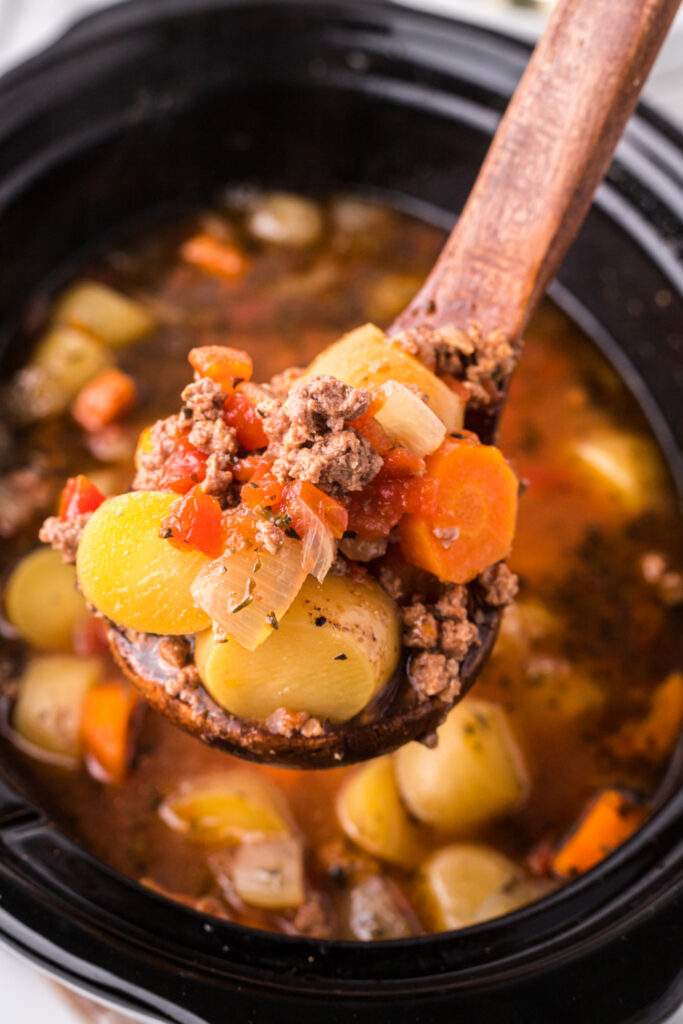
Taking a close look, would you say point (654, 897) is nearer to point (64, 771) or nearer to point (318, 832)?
point (318, 832)

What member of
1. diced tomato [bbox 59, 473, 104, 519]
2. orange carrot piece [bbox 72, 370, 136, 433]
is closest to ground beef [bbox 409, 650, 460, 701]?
diced tomato [bbox 59, 473, 104, 519]

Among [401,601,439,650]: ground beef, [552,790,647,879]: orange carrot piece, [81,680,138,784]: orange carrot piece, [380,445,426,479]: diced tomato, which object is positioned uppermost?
[380,445,426,479]: diced tomato

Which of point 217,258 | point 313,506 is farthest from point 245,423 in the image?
point 217,258

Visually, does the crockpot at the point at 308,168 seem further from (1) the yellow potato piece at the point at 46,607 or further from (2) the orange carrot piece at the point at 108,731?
(1) the yellow potato piece at the point at 46,607

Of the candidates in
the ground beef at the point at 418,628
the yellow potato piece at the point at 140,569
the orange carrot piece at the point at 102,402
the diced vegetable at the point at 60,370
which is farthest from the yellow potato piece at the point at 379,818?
the diced vegetable at the point at 60,370

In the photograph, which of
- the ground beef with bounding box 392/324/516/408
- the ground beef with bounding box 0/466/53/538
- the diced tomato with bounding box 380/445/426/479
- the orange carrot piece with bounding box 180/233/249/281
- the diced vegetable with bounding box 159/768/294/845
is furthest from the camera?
the orange carrot piece with bounding box 180/233/249/281

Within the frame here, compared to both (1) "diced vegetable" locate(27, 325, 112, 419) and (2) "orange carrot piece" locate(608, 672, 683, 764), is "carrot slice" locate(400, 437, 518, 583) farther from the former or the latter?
(1) "diced vegetable" locate(27, 325, 112, 419)

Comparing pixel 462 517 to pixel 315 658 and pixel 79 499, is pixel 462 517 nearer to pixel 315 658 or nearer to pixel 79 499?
pixel 315 658
